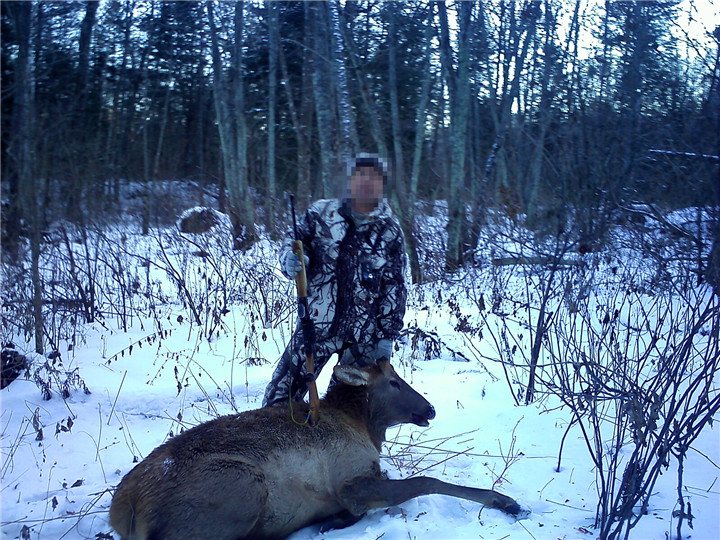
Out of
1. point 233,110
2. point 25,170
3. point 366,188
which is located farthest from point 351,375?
point 233,110

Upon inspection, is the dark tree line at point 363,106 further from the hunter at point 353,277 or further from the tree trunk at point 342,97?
the hunter at point 353,277

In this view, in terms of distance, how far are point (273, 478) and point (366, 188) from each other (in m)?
1.99

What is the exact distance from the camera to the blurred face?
4059 millimetres

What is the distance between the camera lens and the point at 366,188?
4.08 meters

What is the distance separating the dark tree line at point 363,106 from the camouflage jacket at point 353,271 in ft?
3.41

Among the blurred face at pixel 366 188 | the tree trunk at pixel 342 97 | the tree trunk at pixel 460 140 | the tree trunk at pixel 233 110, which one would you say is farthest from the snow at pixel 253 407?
the tree trunk at pixel 233 110

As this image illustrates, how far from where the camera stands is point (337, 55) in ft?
28.7

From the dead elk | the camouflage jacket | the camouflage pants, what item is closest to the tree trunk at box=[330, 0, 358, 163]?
the camouflage jacket

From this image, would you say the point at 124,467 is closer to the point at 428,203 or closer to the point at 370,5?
the point at 428,203

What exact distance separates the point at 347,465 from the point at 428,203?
11.1 metres

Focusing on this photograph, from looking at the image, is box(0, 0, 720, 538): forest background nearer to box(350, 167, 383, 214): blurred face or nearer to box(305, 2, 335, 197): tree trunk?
box(305, 2, 335, 197): tree trunk

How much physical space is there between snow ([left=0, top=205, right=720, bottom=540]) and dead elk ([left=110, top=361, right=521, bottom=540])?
129 mm

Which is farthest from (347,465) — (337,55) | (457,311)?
(337,55)

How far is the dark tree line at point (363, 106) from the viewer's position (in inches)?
336
